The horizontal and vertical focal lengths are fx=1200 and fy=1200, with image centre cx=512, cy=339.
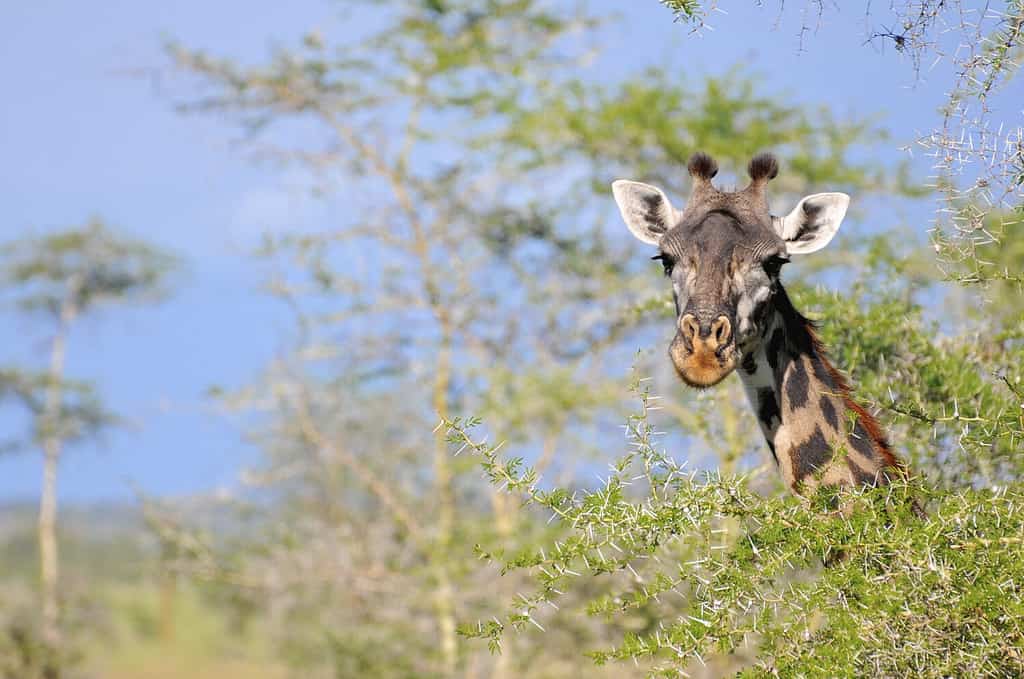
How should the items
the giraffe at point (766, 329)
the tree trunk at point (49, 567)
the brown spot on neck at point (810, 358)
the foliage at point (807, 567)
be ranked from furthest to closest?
the tree trunk at point (49, 567) < the brown spot on neck at point (810, 358) < the giraffe at point (766, 329) < the foliage at point (807, 567)

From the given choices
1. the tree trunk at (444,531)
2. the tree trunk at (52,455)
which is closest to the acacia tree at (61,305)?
the tree trunk at (52,455)

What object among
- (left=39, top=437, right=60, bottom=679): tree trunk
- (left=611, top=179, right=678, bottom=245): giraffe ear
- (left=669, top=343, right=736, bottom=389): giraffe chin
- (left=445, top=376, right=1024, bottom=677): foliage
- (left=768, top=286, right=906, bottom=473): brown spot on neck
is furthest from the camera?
(left=39, top=437, right=60, bottom=679): tree trunk

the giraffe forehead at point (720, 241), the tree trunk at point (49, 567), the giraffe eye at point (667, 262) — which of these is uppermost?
the giraffe forehead at point (720, 241)

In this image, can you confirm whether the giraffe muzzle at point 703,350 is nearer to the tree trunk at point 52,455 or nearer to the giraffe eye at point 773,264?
the giraffe eye at point 773,264

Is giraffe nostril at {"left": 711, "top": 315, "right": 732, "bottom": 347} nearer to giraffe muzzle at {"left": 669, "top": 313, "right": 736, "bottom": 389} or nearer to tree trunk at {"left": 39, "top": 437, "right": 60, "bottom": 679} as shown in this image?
giraffe muzzle at {"left": 669, "top": 313, "right": 736, "bottom": 389}

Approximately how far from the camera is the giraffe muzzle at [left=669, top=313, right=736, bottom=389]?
4.70 metres

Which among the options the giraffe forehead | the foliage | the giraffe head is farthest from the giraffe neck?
the foliage

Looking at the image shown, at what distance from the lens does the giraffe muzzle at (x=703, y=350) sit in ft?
15.4

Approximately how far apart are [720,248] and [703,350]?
603 mm

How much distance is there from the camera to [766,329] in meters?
5.23

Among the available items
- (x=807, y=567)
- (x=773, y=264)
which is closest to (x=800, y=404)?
(x=773, y=264)

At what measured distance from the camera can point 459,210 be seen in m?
14.6

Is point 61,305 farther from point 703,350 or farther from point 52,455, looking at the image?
point 703,350

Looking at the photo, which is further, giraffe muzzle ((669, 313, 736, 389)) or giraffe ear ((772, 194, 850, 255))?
giraffe ear ((772, 194, 850, 255))
